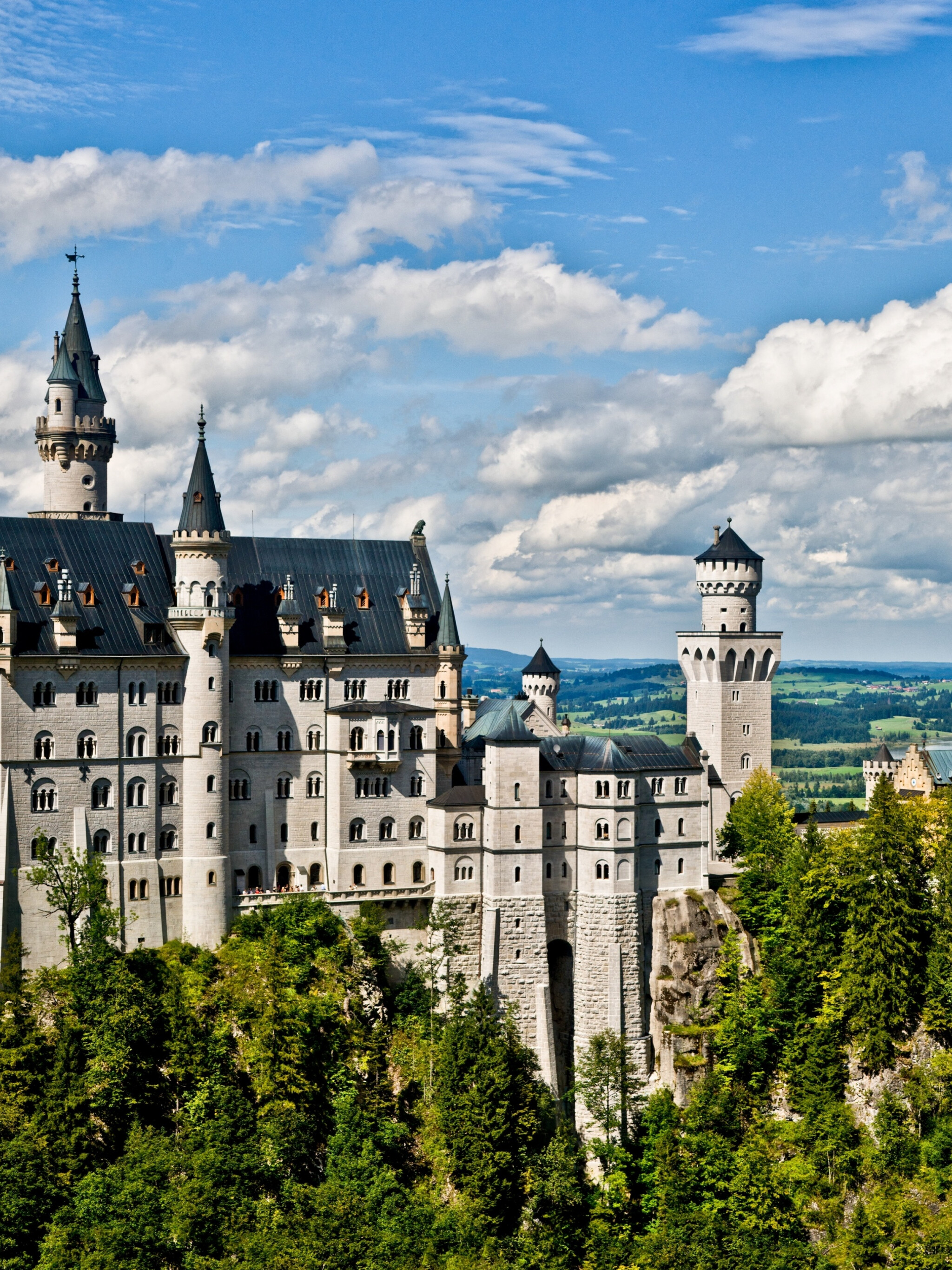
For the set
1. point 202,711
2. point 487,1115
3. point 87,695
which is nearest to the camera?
point 487,1115

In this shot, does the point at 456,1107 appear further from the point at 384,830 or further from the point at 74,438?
the point at 74,438

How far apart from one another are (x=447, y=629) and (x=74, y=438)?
29.0m

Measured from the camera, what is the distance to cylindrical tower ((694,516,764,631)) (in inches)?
4405

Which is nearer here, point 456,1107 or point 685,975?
point 456,1107

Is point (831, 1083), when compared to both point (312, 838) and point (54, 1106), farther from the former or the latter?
point (54, 1106)

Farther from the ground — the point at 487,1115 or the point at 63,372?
the point at 63,372

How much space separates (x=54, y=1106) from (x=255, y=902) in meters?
17.7

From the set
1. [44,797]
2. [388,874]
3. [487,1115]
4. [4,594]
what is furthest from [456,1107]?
[4,594]

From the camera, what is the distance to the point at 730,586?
112m

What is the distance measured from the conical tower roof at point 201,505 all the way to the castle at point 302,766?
0.16m

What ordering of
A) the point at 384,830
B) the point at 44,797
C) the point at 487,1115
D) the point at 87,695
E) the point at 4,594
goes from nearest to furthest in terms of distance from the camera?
the point at 487,1115, the point at 4,594, the point at 44,797, the point at 87,695, the point at 384,830

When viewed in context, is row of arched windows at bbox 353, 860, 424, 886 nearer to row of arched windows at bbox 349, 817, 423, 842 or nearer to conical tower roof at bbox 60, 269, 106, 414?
row of arched windows at bbox 349, 817, 423, 842

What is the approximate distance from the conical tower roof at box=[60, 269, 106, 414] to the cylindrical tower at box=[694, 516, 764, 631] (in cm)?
4374

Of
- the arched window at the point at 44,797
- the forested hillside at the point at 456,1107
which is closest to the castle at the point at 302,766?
the arched window at the point at 44,797
